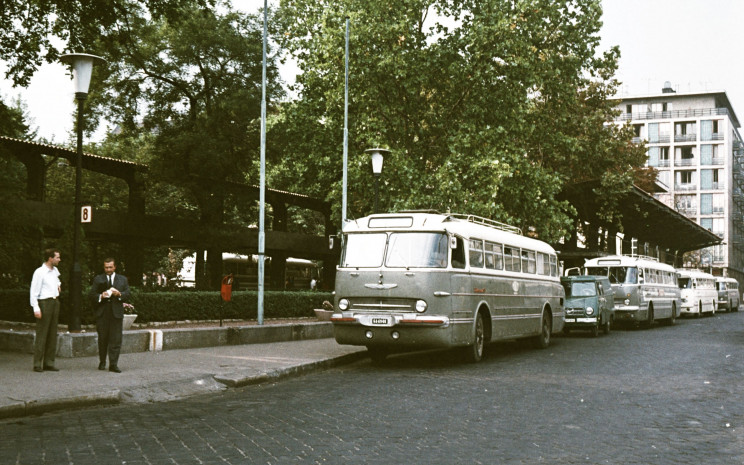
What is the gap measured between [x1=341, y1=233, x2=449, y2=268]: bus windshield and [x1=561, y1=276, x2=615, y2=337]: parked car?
37.6 feet

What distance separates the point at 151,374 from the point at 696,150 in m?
98.5

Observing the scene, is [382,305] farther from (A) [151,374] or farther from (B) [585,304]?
(B) [585,304]

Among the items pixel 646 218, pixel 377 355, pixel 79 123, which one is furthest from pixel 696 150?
pixel 79 123

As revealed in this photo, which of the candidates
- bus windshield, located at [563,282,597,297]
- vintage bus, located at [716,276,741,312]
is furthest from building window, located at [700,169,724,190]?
bus windshield, located at [563,282,597,297]

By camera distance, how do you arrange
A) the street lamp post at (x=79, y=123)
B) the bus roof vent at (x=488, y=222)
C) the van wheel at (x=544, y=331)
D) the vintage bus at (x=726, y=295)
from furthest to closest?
the vintage bus at (x=726, y=295)
the van wheel at (x=544, y=331)
the bus roof vent at (x=488, y=222)
the street lamp post at (x=79, y=123)

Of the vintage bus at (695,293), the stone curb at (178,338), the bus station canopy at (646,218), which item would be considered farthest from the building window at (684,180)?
the stone curb at (178,338)

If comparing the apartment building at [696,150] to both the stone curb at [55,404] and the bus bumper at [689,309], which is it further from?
the stone curb at [55,404]

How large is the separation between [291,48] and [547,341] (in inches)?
702

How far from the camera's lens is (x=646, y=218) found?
47.8 metres

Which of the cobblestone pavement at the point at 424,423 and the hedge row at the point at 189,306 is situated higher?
the hedge row at the point at 189,306

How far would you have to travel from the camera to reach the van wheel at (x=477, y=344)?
51.4 feet

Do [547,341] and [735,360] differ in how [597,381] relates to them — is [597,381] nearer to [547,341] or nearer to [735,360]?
[735,360]

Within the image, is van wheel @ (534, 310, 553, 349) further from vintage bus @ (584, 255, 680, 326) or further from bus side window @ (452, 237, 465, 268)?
vintage bus @ (584, 255, 680, 326)

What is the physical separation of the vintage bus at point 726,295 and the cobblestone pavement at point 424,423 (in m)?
45.0
